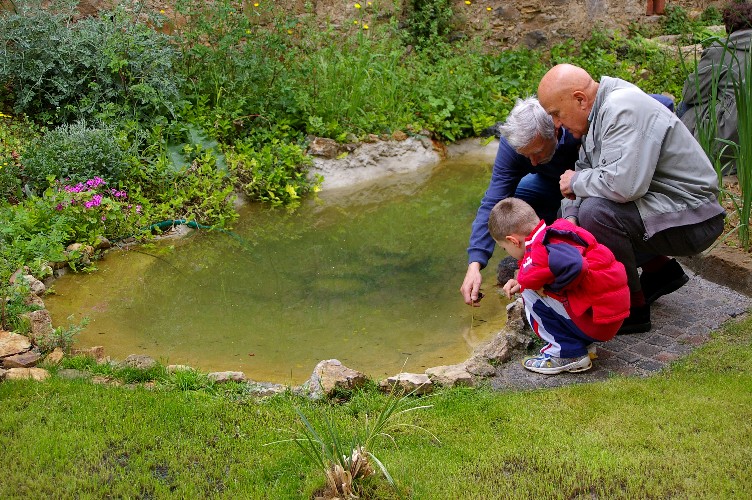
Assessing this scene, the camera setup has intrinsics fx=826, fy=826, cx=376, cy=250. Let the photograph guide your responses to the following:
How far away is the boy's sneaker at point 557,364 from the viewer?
405cm

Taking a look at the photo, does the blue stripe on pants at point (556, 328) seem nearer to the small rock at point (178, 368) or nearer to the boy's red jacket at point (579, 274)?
the boy's red jacket at point (579, 274)

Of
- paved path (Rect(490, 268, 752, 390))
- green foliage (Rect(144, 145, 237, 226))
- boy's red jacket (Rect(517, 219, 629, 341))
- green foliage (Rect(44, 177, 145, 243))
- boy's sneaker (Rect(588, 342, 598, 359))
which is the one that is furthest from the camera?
green foliage (Rect(144, 145, 237, 226))

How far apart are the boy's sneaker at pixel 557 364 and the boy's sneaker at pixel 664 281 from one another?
82 cm

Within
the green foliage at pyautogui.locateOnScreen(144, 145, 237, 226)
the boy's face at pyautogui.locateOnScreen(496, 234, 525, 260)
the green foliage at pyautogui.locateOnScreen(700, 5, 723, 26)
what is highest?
the boy's face at pyautogui.locateOnScreen(496, 234, 525, 260)

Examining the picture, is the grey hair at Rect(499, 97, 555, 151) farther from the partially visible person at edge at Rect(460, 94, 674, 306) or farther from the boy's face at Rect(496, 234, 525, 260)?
the boy's face at Rect(496, 234, 525, 260)

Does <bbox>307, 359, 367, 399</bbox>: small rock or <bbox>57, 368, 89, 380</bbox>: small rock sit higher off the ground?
<bbox>307, 359, 367, 399</bbox>: small rock

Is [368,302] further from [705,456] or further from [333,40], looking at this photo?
[333,40]

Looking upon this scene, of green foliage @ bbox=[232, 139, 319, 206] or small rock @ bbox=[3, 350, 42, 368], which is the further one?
green foliage @ bbox=[232, 139, 319, 206]

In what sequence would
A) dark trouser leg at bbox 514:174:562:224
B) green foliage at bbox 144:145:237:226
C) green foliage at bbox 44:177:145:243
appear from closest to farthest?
1. dark trouser leg at bbox 514:174:562:224
2. green foliage at bbox 44:177:145:243
3. green foliage at bbox 144:145:237:226

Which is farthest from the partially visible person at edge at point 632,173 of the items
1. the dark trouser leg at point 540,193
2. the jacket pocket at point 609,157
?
the dark trouser leg at point 540,193

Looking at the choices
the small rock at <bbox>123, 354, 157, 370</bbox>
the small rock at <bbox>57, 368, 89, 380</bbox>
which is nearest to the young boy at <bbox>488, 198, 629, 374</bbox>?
the small rock at <bbox>123, 354, 157, 370</bbox>

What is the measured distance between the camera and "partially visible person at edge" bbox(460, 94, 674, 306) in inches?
170

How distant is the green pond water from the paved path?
0.58 meters

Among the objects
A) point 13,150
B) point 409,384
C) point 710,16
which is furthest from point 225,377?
point 710,16
